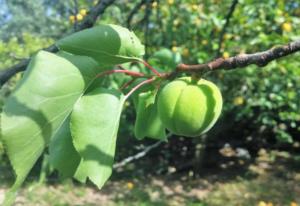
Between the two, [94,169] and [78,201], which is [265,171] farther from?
[94,169]

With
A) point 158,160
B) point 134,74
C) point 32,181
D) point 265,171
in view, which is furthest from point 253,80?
point 134,74

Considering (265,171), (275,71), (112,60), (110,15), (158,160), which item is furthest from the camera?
(158,160)

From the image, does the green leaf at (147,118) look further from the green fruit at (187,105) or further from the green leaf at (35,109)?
the green leaf at (35,109)

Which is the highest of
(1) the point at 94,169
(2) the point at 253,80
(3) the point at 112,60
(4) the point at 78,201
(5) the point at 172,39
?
(3) the point at 112,60

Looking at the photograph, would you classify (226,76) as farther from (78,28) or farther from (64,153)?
(64,153)

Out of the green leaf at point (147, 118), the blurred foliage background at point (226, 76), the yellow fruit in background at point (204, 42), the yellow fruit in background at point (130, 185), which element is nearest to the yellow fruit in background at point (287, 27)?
the blurred foliage background at point (226, 76)
